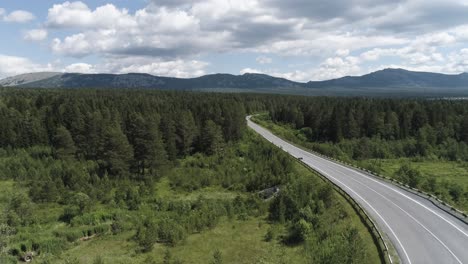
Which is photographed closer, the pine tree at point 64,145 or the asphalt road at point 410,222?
the asphalt road at point 410,222

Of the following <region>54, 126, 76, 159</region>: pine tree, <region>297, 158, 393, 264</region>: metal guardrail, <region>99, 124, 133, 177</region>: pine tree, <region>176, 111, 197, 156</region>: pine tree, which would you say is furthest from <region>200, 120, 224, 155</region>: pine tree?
<region>297, 158, 393, 264</region>: metal guardrail

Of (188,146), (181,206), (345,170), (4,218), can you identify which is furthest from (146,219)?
(188,146)

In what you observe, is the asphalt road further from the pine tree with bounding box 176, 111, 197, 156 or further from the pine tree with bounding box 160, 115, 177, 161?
the pine tree with bounding box 176, 111, 197, 156

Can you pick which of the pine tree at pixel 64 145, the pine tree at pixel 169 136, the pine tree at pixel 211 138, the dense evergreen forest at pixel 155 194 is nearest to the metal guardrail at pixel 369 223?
the dense evergreen forest at pixel 155 194

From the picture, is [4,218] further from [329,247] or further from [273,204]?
[329,247]

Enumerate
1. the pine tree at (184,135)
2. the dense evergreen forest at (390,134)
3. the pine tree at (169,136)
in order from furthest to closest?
the dense evergreen forest at (390,134)
the pine tree at (184,135)
the pine tree at (169,136)

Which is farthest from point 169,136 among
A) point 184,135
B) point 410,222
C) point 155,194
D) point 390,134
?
point 390,134

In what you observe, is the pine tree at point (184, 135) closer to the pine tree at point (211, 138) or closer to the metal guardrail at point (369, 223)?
the pine tree at point (211, 138)
